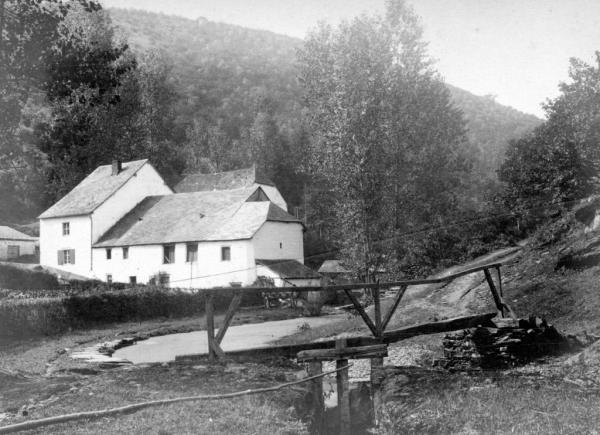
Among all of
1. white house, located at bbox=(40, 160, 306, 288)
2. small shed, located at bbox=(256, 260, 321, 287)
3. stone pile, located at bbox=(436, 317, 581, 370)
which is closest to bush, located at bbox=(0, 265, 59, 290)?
white house, located at bbox=(40, 160, 306, 288)

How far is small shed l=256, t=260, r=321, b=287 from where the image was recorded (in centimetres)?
4588

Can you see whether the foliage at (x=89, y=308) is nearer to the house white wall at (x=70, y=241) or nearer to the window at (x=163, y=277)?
the window at (x=163, y=277)

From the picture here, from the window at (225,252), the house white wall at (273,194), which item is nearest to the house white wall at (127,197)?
the window at (225,252)

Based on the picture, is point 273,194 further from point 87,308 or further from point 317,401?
point 317,401

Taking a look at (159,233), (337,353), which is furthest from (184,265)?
(337,353)

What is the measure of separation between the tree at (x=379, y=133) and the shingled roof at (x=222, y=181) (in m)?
30.7

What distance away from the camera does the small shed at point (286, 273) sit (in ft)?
151

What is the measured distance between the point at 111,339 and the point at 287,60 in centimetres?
13503

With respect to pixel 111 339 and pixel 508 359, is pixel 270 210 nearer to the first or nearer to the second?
pixel 111 339

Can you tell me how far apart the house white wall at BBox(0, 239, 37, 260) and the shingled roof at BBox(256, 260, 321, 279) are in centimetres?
3060

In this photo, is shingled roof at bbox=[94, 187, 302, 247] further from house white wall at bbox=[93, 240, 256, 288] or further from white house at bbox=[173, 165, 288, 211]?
white house at bbox=[173, 165, 288, 211]

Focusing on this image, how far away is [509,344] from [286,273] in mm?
32115

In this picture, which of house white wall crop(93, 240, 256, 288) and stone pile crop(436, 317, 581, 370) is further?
house white wall crop(93, 240, 256, 288)

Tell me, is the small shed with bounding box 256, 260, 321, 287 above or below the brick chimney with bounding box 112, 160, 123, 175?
below
